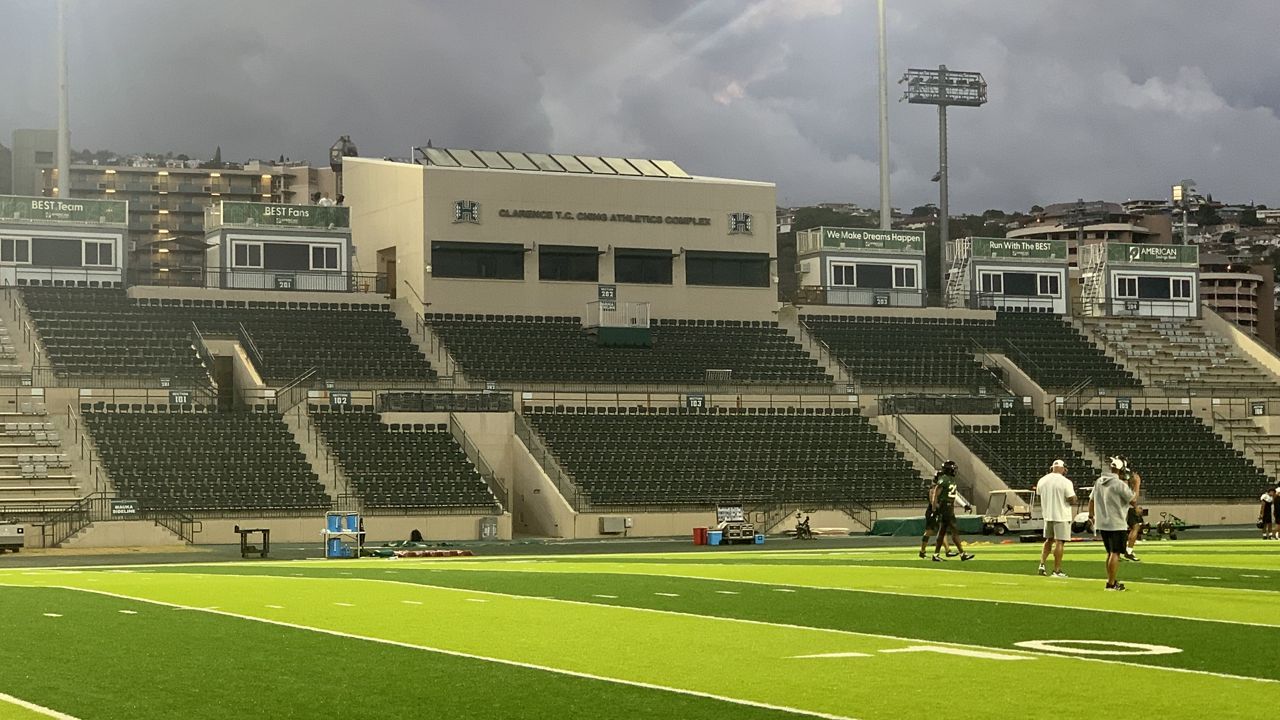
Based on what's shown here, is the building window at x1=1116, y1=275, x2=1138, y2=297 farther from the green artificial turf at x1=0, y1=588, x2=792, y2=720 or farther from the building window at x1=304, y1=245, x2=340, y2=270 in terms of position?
the green artificial turf at x1=0, y1=588, x2=792, y2=720

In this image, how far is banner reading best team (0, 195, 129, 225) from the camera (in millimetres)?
71688

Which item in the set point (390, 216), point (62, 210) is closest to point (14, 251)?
point (62, 210)

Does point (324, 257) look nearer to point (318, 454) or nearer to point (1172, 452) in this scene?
point (318, 454)

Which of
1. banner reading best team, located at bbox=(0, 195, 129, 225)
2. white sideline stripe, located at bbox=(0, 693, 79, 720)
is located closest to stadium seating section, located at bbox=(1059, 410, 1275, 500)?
banner reading best team, located at bbox=(0, 195, 129, 225)

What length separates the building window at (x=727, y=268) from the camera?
7794 centimetres

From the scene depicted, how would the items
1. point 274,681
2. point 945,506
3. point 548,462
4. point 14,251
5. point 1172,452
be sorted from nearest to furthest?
point 274,681 → point 945,506 → point 548,462 → point 1172,452 → point 14,251

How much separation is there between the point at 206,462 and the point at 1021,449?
101ft

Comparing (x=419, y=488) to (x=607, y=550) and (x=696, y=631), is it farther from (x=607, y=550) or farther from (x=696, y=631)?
(x=696, y=631)

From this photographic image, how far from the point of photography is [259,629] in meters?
18.1

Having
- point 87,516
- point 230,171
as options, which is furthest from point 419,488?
point 230,171

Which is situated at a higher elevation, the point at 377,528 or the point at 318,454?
the point at 318,454

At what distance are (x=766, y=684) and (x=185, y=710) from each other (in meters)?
4.28

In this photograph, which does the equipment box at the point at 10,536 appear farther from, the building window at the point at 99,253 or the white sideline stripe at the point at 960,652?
the white sideline stripe at the point at 960,652

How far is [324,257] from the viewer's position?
7550cm
